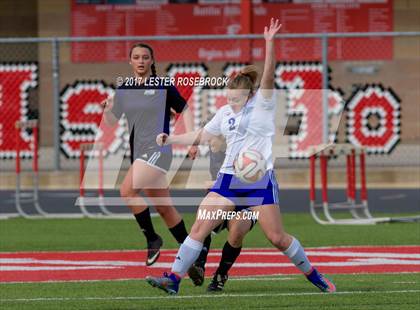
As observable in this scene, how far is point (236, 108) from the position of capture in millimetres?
12836

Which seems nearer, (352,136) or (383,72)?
(352,136)

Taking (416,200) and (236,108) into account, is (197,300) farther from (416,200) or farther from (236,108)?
(416,200)

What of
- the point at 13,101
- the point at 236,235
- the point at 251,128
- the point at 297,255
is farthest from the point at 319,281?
the point at 13,101

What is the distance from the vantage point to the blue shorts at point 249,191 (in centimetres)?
1270

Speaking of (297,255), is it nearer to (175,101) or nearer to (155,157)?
(155,157)

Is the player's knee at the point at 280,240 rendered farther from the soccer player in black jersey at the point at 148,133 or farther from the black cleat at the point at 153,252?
the black cleat at the point at 153,252

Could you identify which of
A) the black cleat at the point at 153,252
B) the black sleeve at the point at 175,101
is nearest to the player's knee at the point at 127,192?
the black cleat at the point at 153,252

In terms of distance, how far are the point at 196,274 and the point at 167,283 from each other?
93 centimetres

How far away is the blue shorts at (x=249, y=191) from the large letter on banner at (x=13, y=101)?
436 inches

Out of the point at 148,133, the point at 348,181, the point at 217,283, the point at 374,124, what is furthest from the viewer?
the point at 374,124

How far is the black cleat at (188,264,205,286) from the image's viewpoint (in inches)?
535

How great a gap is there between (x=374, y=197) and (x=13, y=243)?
749 cm

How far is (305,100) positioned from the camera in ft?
77.4

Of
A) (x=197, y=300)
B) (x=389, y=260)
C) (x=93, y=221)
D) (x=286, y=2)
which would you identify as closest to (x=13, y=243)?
(x=93, y=221)
